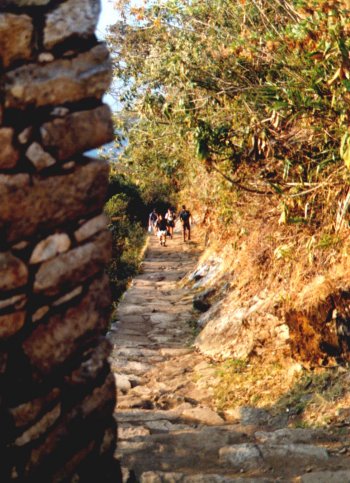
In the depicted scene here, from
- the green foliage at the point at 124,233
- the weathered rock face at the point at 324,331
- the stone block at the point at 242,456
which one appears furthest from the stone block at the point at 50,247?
the green foliage at the point at 124,233

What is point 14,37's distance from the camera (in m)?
2.01

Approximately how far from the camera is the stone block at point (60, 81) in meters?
2.03

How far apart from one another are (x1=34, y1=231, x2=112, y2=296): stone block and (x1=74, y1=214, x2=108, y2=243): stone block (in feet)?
0.09

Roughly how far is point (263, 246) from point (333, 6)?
3.32 metres

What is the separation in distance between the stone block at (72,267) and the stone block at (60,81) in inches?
22.3

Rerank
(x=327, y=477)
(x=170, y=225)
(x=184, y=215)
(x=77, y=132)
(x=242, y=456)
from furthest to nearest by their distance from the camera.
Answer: (x=170, y=225)
(x=184, y=215)
(x=242, y=456)
(x=327, y=477)
(x=77, y=132)

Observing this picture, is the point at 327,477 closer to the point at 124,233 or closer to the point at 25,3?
the point at 25,3

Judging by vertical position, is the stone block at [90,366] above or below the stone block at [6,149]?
below

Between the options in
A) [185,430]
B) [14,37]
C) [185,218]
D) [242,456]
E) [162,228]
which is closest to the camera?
[14,37]

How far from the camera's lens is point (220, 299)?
352 inches

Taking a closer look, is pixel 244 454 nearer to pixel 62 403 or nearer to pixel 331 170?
pixel 62 403

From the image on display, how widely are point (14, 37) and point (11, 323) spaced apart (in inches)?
38.4

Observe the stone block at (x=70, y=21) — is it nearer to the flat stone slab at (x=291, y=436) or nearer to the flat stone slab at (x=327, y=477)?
the flat stone slab at (x=327, y=477)

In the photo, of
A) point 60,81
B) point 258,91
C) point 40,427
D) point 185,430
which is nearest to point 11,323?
point 40,427
